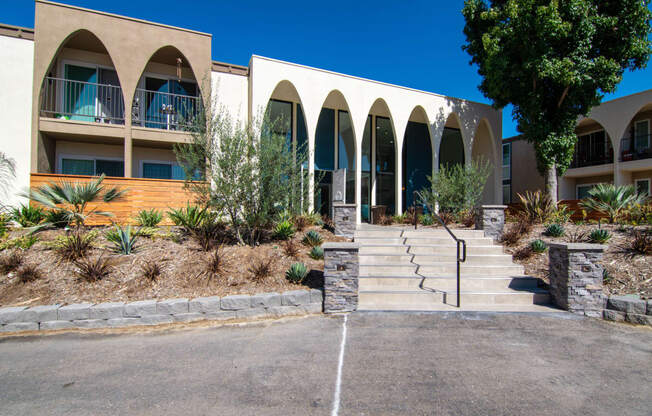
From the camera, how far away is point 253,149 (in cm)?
687

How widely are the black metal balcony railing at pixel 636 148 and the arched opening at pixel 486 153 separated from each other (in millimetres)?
6679

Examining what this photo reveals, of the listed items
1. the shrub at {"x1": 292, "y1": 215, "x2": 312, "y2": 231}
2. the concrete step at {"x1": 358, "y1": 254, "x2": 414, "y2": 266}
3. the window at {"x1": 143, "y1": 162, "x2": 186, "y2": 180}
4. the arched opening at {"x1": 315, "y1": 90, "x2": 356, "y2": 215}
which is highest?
the arched opening at {"x1": 315, "y1": 90, "x2": 356, "y2": 215}

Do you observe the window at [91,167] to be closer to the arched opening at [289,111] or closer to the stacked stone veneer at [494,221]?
the arched opening at [289,111]

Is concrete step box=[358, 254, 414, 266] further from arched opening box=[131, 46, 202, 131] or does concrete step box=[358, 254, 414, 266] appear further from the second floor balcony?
arched opening box=[131, 46, 202, 131]

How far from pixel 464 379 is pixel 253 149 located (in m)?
5.68

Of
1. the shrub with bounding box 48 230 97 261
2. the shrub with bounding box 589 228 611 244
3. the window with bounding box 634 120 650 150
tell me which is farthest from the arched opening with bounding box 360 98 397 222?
the window with bounding box 634 120 650 150

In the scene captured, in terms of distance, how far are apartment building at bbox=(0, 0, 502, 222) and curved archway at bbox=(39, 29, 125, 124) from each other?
0.03 m

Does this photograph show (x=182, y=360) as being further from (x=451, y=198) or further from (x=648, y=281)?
(x=451, y=198)

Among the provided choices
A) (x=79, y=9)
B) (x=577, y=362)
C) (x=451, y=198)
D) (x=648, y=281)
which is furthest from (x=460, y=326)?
(x=79, y=9)

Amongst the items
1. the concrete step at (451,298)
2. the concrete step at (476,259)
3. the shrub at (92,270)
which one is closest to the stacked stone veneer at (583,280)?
the concrete step at (451,298)

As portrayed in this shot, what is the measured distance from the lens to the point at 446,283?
584 cm

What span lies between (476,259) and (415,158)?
10.3m

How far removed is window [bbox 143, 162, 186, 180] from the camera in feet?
35.8

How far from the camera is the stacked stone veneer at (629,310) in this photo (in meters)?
4.68
